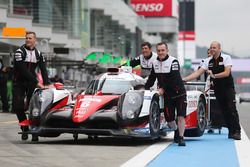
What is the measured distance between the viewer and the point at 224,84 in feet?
45.5

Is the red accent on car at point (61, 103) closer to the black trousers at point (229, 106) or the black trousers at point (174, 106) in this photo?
the black trousers at point (174, 106)

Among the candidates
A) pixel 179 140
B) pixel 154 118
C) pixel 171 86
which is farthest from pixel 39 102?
pixel 179 140

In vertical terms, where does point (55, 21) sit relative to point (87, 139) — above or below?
above

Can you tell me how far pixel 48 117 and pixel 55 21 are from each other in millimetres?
33420

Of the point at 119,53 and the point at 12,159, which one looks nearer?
the point at 12,159

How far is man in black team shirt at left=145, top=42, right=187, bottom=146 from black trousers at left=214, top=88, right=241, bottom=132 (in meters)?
1.81

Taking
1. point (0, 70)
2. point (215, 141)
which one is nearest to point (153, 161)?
point (215, 141)

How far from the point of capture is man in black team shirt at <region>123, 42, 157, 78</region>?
13.7 m

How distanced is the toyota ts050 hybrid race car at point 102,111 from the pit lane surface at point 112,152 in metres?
0.26

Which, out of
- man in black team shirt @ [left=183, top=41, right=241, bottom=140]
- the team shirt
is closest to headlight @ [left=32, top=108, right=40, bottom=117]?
man in black team shirt @ [left=183, top=41, right=241, bottom=140]

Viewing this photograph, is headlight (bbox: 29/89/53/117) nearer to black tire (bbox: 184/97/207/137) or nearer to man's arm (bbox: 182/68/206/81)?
man's arm (bbox: 182/68/206/81)

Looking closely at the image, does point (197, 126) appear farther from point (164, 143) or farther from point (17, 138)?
point (17, 138)

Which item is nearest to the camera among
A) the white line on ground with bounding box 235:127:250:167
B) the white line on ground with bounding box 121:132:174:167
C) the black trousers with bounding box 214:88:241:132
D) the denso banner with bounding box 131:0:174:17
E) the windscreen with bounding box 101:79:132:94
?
the white line on ground with bounding box 121:132:174:167

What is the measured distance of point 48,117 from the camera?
478 inches
